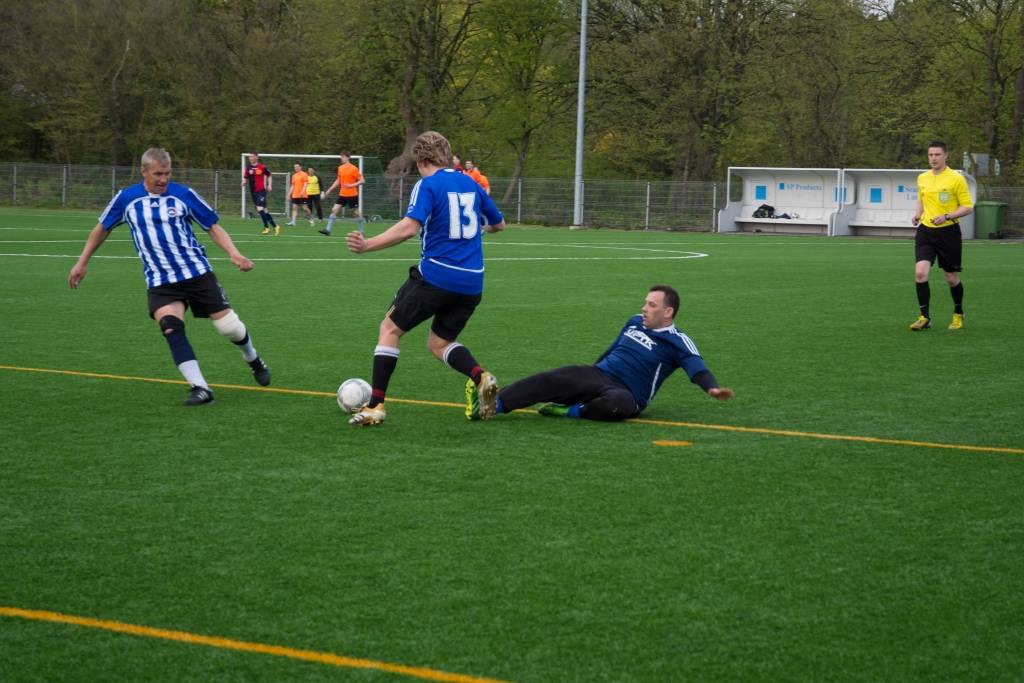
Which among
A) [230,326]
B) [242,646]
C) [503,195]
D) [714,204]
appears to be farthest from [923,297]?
[503,195]

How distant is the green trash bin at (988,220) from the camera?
40.2 m

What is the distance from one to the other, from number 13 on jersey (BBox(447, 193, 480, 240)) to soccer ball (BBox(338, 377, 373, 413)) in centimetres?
111

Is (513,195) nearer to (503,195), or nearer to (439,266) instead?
(503,195)

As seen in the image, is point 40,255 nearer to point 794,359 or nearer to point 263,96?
point 794,359

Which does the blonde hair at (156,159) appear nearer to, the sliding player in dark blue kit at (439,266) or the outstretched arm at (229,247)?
the outstretched arm at (229,247)

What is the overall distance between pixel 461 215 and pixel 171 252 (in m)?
2.21

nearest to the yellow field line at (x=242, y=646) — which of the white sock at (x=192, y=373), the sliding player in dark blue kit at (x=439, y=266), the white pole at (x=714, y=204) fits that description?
the sliding player in dark blue kit at (x=439, y=266)

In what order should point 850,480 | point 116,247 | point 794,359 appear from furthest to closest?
1. point 116,247
2. point 794,359
3. point 850,480

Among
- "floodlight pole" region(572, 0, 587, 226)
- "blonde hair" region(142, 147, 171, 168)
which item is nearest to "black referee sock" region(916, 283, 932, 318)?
"blonde hair" region(142, 147, 171, 168)

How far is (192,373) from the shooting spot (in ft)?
28.7

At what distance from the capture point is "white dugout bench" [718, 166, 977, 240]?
40.5m

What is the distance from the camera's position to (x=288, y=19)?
198 ft

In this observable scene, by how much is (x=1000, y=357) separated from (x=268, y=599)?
8736 mm

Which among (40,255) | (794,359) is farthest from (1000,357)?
(40,255)
